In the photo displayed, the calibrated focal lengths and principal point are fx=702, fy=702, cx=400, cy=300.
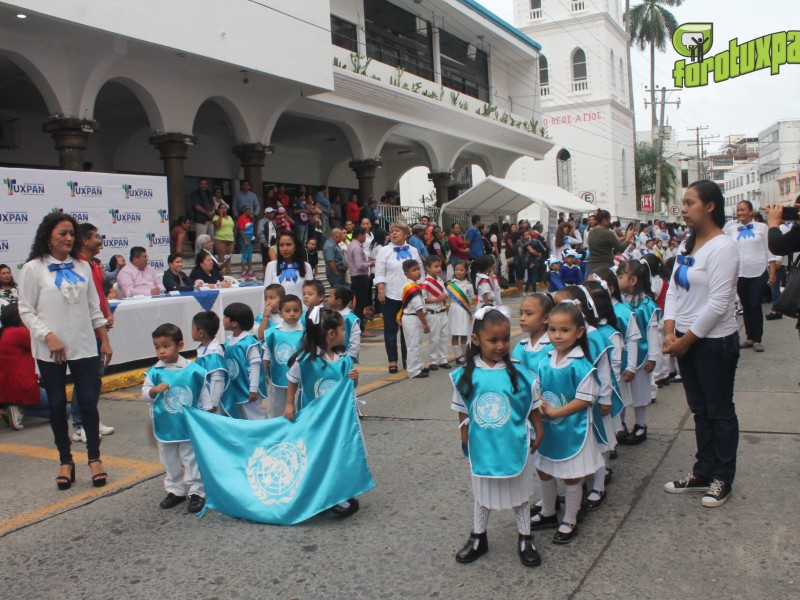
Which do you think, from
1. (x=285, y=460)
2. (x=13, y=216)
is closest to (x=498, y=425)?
(x=285, y=460)

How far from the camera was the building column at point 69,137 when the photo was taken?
11711 millimetres

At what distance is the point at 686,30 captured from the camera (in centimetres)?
1453

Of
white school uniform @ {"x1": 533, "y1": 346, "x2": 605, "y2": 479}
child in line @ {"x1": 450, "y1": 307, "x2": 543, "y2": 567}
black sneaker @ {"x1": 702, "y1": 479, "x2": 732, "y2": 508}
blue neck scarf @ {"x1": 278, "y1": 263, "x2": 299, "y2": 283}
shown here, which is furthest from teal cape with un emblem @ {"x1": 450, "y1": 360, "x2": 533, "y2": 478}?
blue neck scarf @ {"x1": 278, "y1": 263, "x2": 299, "y2": 283}

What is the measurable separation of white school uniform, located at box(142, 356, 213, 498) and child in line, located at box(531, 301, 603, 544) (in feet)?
7.04

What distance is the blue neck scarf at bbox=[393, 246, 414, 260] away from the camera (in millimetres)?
8492

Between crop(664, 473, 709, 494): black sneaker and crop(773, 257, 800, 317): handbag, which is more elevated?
crop(773, 257, 800, 317): handbag

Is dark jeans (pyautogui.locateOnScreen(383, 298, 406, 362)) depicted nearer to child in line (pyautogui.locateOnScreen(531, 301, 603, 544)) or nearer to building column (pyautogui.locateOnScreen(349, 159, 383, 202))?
child in line (pyautogui.locateOnScreen(531, 301, 603, 544))

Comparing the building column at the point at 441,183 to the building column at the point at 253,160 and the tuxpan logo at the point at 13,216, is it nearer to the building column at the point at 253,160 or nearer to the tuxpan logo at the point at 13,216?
the building column at the point at 253,160

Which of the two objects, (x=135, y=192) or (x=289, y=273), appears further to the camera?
(x=135, y=192)

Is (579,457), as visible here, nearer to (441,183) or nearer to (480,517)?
(480,517)

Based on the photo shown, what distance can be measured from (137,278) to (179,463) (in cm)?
557

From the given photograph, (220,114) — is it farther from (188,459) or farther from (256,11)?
(188,459)

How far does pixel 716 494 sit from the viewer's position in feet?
12.7

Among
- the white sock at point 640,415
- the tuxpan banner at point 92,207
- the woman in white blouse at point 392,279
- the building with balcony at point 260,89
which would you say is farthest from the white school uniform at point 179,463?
the building with balcony at point 260,89
